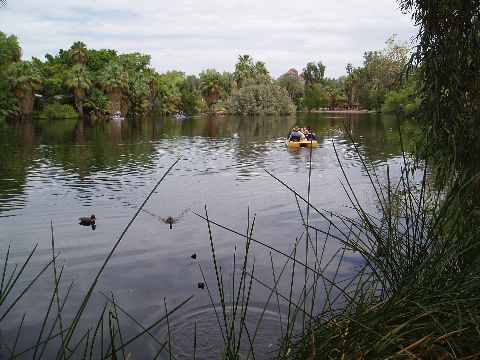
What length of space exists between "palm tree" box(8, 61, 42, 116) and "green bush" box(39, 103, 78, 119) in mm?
3478

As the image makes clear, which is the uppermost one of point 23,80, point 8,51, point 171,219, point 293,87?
point 8,51

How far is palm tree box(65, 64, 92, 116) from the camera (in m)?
68.9

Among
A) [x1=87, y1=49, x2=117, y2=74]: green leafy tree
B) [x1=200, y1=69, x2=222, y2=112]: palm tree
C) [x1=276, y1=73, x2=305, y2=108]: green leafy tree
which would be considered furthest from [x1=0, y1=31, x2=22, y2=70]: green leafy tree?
[x1=276, y1=73, x2=305, y2=108]: green leafy tree

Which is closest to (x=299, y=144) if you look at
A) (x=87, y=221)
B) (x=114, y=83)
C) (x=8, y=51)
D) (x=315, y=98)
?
(x=87, y=221)

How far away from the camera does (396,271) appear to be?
11.5 feet

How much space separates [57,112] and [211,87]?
40.3 meters

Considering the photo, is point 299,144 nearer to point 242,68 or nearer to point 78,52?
point 78,52

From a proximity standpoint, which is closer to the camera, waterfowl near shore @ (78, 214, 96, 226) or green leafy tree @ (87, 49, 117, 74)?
waterfowl near shore @ (78, 214, 96, 226)

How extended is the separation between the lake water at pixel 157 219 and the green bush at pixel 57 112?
132ft

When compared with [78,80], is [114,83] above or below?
below

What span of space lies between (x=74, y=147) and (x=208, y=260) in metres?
23.4

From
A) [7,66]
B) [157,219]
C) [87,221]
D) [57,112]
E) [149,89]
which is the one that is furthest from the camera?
[149,89]

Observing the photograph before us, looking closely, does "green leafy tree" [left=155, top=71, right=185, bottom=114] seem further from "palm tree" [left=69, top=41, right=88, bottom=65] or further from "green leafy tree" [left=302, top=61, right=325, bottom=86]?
"green leafy tree" [left=302, top=61, right=325, bottom=86]

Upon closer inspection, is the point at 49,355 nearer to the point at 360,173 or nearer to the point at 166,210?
the point at 166,210
